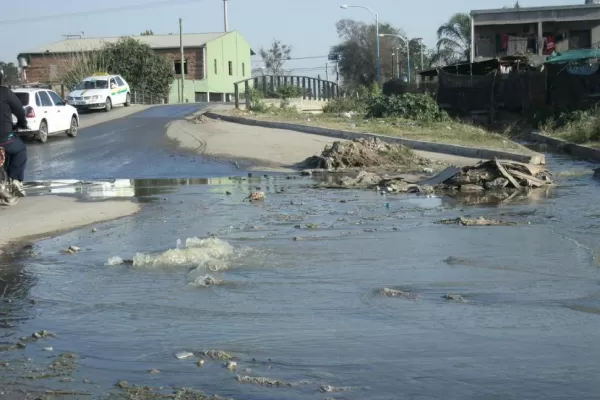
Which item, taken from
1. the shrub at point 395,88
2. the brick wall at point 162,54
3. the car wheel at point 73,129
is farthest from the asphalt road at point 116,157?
the brick wall at point 162,54

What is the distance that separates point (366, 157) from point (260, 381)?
13.4m

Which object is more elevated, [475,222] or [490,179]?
[490,179]

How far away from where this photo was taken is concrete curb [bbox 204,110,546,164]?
18.0 metres

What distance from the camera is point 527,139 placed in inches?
1146

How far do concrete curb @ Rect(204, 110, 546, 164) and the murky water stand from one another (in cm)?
645

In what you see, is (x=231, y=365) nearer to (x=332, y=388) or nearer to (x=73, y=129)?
(x=332, y=388)

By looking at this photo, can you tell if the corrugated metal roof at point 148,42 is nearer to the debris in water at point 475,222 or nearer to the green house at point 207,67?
the green house at point 207,67

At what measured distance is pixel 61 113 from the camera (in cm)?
2675

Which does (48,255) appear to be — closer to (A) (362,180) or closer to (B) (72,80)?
(A) (362,180)

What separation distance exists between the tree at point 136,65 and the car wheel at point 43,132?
39246 mm

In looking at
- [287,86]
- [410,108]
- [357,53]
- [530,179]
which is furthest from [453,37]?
[530,179]

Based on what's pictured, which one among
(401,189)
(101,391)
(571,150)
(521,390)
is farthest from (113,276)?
(571,150)

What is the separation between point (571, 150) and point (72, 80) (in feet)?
141

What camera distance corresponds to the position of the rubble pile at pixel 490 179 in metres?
14.4
